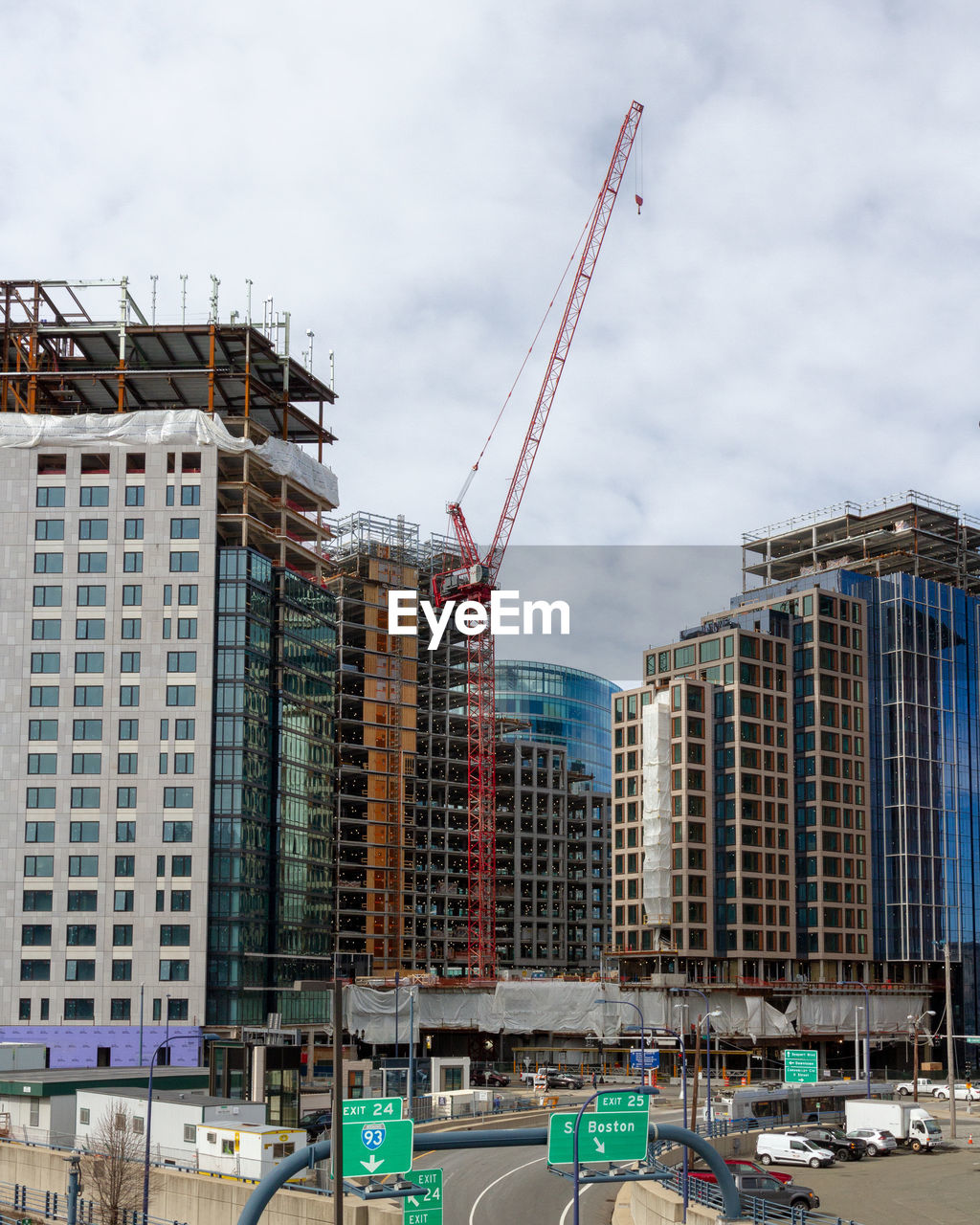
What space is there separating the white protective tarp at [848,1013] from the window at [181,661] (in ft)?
262

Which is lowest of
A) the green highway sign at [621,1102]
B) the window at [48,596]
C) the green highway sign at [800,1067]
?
the green highway sign at [800,1067]

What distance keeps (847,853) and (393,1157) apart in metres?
159

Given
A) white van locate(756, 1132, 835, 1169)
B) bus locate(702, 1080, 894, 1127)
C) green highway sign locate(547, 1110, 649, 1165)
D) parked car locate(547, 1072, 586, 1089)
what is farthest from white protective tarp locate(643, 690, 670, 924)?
green highway sign locate(547, 1110, 649, 1165)

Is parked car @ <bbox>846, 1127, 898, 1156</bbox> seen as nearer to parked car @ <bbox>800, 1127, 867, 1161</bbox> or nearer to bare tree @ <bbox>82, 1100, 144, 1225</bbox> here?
parked car @ <bbox>800, 1127, 867, 1161</bbox>

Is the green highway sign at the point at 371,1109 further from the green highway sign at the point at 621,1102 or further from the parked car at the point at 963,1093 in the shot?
the parked car at the point at 963,1093

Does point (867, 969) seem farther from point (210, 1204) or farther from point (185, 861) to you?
point (210, 1204)

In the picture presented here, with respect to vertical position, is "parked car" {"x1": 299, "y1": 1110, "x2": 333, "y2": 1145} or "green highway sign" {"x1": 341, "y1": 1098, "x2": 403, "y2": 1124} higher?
"green highway sign" {"x1": 341, "y1": 1098, "x2": 403, "y2": 1124}

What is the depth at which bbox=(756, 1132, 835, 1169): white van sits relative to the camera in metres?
84.7

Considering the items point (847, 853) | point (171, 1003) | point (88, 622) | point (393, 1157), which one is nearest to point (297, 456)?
point (88, 622)

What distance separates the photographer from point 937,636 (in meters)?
190

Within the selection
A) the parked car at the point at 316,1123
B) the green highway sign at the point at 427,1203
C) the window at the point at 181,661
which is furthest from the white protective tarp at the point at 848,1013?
the green highway sign at the point at 427,1203

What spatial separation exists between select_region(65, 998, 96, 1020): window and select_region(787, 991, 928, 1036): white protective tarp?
79609 millimetres

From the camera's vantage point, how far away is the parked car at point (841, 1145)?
88500 millimetres

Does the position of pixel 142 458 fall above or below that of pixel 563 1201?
above
